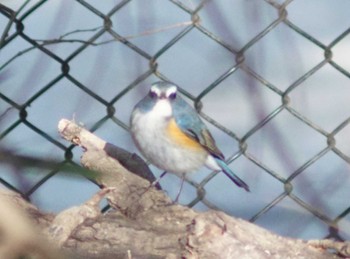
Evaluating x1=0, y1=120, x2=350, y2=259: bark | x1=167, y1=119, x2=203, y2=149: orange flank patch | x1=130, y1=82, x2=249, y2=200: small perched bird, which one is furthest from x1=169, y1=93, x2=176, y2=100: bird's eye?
x1=0, y1=120, x2=350, y2=259: bark

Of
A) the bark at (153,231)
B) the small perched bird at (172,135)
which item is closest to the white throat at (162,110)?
the small perched bird at (172,135)

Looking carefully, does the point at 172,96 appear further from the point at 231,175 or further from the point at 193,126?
the point at 231,175

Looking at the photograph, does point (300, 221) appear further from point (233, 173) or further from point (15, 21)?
point (15, 21)

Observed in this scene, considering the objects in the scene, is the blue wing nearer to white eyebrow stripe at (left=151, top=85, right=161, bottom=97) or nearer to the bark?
white eyebrow stripe at (left=151, top=85, right=161, bottom=97)

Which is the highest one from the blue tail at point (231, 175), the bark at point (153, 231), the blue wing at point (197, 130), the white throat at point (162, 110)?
the white throat at point (162, 110)

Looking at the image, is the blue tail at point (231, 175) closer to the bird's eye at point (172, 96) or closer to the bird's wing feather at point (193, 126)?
the bird's wing feather at point (193, 126)

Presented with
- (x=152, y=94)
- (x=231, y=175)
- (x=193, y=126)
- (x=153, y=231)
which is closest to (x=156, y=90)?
(x=152, y=94)
